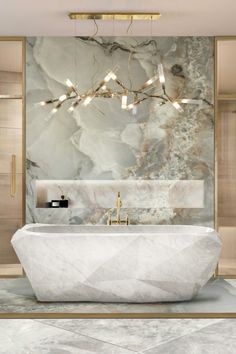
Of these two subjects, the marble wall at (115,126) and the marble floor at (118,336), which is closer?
the marble floor at (118,336)

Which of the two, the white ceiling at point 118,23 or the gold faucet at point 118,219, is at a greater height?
the white ceiling at point 118,23

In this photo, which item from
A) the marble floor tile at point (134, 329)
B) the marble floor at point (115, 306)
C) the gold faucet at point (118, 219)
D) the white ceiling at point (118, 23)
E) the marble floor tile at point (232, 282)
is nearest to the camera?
the marble floor tile at point (134, 329)

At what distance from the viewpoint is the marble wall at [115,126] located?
5.53 meters

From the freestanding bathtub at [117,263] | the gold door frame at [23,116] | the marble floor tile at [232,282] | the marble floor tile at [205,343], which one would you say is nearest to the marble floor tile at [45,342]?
the marble floor tile at [205,343]

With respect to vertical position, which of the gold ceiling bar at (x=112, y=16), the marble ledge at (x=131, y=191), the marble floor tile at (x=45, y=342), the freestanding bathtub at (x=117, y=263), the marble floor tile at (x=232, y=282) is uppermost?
the gold ceiling bar at (x=112, y=16)

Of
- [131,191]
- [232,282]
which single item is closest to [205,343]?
[232,282]

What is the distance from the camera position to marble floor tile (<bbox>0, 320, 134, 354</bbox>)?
3.20 metres

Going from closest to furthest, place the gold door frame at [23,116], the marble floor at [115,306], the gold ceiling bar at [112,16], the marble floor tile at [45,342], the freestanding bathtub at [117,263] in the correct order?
the marble floor tile at [45,342]
the marble floor at [115,306]
the freestanding bathtub at [117,263]
the gold ceiling bar at [112,16]
the gold door frame at [23,116]

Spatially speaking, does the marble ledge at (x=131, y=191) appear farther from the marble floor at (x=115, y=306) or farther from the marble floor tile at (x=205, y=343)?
the marble floor tile at (x=205, y=343)

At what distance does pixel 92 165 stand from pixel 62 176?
34 cm

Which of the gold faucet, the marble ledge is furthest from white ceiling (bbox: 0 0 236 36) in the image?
the gold faucet

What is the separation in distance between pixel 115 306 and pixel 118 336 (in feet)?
2.63

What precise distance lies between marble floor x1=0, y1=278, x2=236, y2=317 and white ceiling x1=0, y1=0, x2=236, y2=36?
2.52 m

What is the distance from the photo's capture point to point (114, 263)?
14.0 feet
